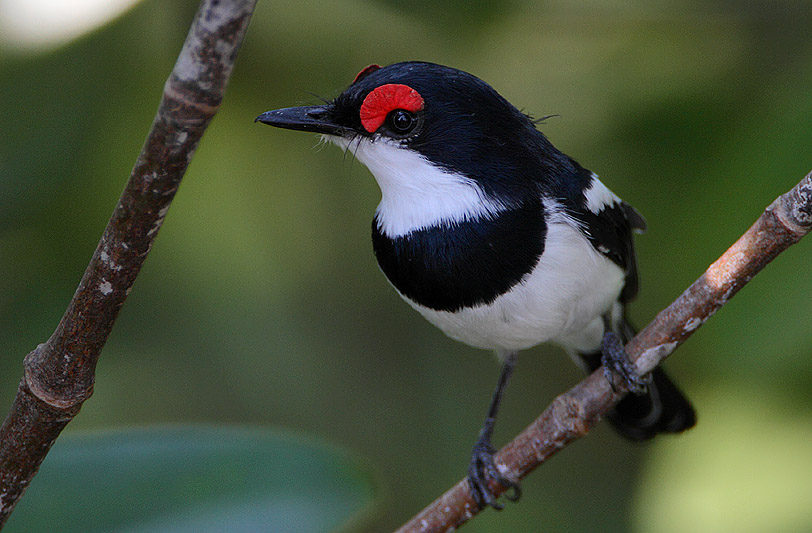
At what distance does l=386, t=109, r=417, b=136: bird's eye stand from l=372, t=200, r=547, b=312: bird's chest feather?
0.66 feet

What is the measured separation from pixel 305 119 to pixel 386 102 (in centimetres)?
17

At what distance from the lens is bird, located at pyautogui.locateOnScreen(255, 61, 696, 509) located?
1.65 metres

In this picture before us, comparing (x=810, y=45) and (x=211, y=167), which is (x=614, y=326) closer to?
(x=810, y=45)

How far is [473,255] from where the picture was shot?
5.49 feet

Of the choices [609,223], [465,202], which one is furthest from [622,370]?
[465,202]

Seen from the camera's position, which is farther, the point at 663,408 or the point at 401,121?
the point at 663,408

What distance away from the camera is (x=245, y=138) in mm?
2736

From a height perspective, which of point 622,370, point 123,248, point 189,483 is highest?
point 123,248

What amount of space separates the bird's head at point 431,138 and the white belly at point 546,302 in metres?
0.15

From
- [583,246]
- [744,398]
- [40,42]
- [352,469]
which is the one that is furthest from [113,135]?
[744,398]

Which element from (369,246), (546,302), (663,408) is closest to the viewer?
(546,302)

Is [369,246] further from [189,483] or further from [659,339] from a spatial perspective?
[659,339]

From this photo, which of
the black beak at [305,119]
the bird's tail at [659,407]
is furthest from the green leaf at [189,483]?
the bird's tail at [659,407]

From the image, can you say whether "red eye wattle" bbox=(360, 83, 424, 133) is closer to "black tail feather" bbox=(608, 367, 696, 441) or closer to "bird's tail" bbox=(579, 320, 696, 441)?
"bird's tail" bbox=(579, 320, 696, 441)
